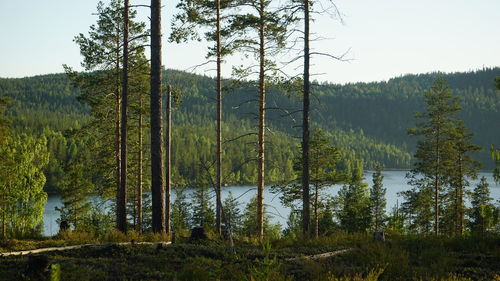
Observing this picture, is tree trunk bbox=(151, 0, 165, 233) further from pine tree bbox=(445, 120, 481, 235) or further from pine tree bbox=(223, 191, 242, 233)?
pine tree bbox=(445, 120, 481, 235)

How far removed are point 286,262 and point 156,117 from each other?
19.0 feet

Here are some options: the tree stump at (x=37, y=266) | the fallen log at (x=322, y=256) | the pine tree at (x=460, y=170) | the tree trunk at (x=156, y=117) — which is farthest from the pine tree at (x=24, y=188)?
the pine tree at (x=460, y=170)

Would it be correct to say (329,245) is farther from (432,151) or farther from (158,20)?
(432,151)

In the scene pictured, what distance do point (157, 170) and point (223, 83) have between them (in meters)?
6.86

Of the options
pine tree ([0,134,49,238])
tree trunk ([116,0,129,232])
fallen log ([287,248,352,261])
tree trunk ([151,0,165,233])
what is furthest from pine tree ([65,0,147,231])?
pine tree ([0,134,49,238])

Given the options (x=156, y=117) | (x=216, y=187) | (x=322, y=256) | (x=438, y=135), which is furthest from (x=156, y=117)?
(x=438, y=135)

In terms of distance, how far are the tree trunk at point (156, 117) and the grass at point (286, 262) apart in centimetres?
235

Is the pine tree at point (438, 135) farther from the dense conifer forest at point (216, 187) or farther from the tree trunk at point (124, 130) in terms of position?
the tree trunk at point (124, 130)

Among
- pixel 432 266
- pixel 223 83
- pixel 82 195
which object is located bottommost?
pixel 82 195

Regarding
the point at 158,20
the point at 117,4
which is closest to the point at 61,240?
the point at 158,20

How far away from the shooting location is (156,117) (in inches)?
462

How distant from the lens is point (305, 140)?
13.9 meters

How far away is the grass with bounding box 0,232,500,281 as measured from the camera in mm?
6285

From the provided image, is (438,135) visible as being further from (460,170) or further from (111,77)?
(111,77)
